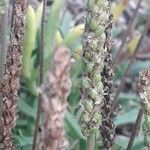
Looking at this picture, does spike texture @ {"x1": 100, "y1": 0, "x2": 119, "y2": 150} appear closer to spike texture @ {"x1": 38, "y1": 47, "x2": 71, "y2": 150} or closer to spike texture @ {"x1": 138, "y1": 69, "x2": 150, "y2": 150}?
spike texture @ {"x1": 138, "y1": 69, "x2": 150, "y2": 150}

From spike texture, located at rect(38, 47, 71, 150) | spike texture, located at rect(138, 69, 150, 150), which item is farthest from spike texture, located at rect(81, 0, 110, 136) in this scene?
spike texture, located at rect(38, 47, 71, 150)

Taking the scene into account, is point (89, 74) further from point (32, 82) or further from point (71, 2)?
point (71, 2)

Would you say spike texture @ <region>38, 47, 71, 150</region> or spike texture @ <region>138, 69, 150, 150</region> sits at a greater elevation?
spike texture @ <region>38, 47, 71, 150</region>

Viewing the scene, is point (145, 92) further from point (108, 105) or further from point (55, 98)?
point (55, 98)

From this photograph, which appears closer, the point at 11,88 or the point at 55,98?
the point at 55,98

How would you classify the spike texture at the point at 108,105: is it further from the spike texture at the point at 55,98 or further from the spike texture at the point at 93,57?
the spike texture at the point at 55,98

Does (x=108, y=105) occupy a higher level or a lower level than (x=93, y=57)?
lower

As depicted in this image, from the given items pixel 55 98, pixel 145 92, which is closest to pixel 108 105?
pixel 145 92
